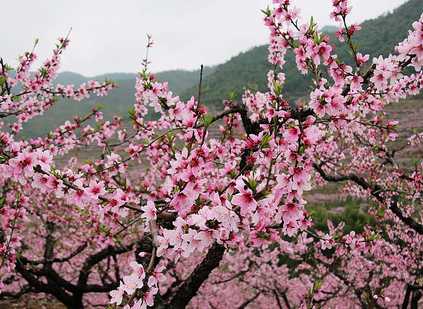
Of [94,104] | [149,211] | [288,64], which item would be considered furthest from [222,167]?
[94,104]

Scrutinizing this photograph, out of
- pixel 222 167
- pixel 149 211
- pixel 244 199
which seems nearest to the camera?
pixel 244 199

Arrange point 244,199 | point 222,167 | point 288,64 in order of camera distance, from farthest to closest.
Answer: point 288,64 < point 222,167 < point 244,199

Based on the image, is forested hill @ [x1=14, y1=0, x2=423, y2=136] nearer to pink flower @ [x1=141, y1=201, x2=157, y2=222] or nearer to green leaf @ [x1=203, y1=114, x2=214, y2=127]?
green leaf @ [x1=203, y1=114, x2=214, y2=127]

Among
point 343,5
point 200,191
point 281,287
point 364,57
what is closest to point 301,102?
point 364,57

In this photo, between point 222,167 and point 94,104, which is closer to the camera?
point 222,167

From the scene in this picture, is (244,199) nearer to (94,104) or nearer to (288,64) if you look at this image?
(288,64)

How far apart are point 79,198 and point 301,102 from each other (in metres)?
2.15

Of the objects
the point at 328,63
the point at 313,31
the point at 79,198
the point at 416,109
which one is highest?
the point at 416,109

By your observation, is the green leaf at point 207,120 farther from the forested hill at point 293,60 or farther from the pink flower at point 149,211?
the forested hill at point 293,60

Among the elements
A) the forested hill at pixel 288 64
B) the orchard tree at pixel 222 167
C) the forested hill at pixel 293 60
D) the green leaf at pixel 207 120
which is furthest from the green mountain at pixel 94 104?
the green leaf at pixel 207 120

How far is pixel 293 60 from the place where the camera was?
194 ft

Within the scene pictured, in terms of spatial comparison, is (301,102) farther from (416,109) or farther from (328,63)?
(416,109)

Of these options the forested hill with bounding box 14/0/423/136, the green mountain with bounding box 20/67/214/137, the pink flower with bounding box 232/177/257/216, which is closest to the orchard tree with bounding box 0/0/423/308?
the pink flower with bounding box 232/177/257/216

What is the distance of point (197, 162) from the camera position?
2.66m
